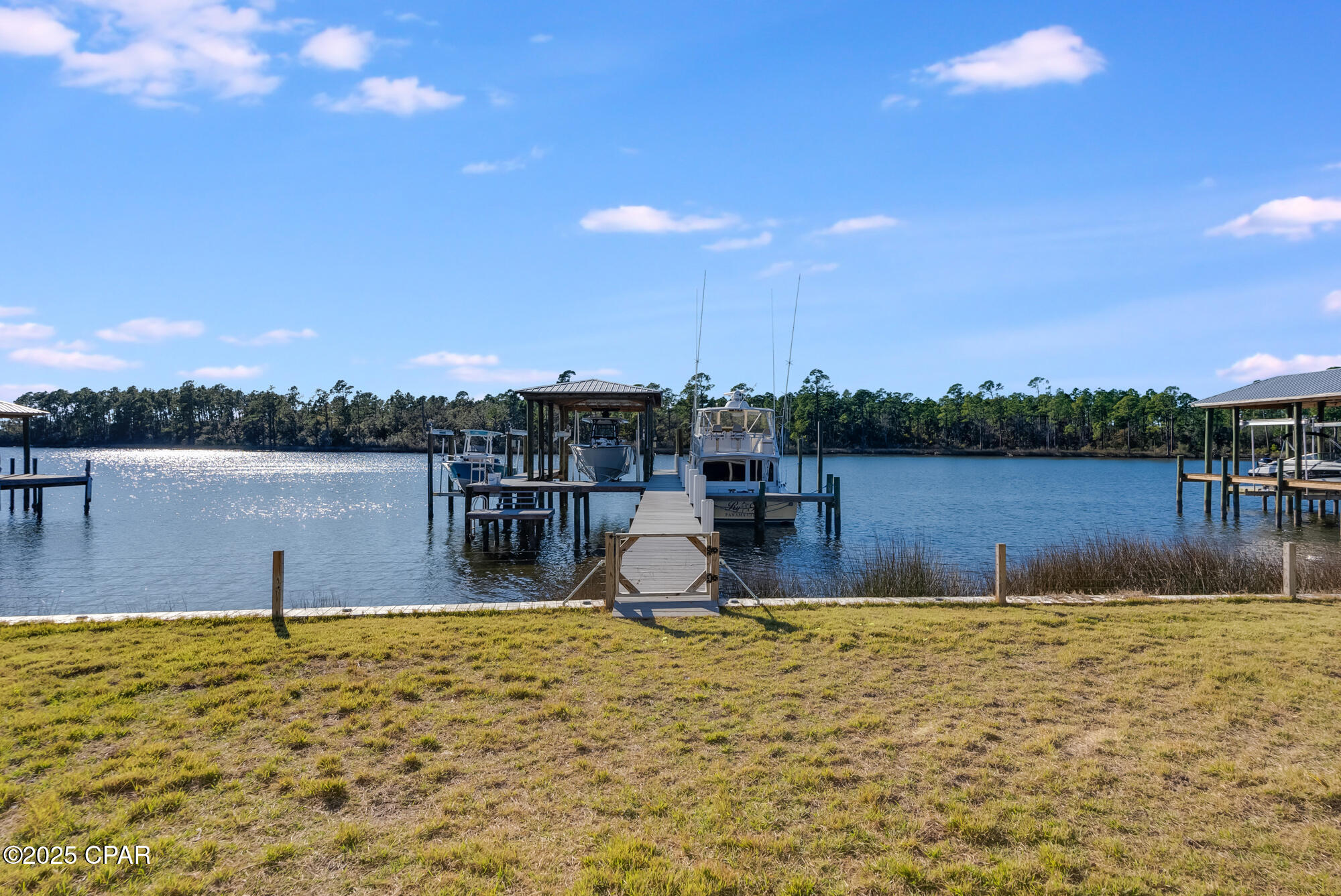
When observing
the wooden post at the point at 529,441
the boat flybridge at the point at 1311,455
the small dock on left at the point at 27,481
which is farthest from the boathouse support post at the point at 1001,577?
the small dock on left at the point at 27,481

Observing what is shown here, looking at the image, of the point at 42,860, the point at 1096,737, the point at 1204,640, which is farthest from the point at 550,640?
the point at 1204,640

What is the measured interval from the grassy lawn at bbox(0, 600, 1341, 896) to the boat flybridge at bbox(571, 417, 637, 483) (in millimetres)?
17597

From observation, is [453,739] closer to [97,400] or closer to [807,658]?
[807,658]

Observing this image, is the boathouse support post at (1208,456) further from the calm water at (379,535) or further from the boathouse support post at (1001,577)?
the boathouse support post at (1001,577)

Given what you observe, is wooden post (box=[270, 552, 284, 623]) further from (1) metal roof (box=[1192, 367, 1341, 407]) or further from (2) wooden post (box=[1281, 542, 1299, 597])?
(1) metal roof (box=[1192, 367, 1341, 407])

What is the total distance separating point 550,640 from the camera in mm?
8141

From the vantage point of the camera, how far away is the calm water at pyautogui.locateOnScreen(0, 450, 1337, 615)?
17.1m

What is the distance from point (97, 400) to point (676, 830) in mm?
176120

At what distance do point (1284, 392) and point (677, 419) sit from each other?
8276 centimetres

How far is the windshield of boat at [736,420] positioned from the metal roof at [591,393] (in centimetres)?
230

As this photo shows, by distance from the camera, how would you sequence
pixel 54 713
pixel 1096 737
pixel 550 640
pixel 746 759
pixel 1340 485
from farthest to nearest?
pixel 1340 485 → pixel 550 640 → pixel 54 713 → pixel 1096 737 → pixel 746 759

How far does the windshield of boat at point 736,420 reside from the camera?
90.6ft

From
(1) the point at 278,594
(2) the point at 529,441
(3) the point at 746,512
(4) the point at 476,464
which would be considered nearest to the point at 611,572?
(1) the point at 278,594

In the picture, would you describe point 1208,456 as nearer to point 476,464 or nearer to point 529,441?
point 529,441
